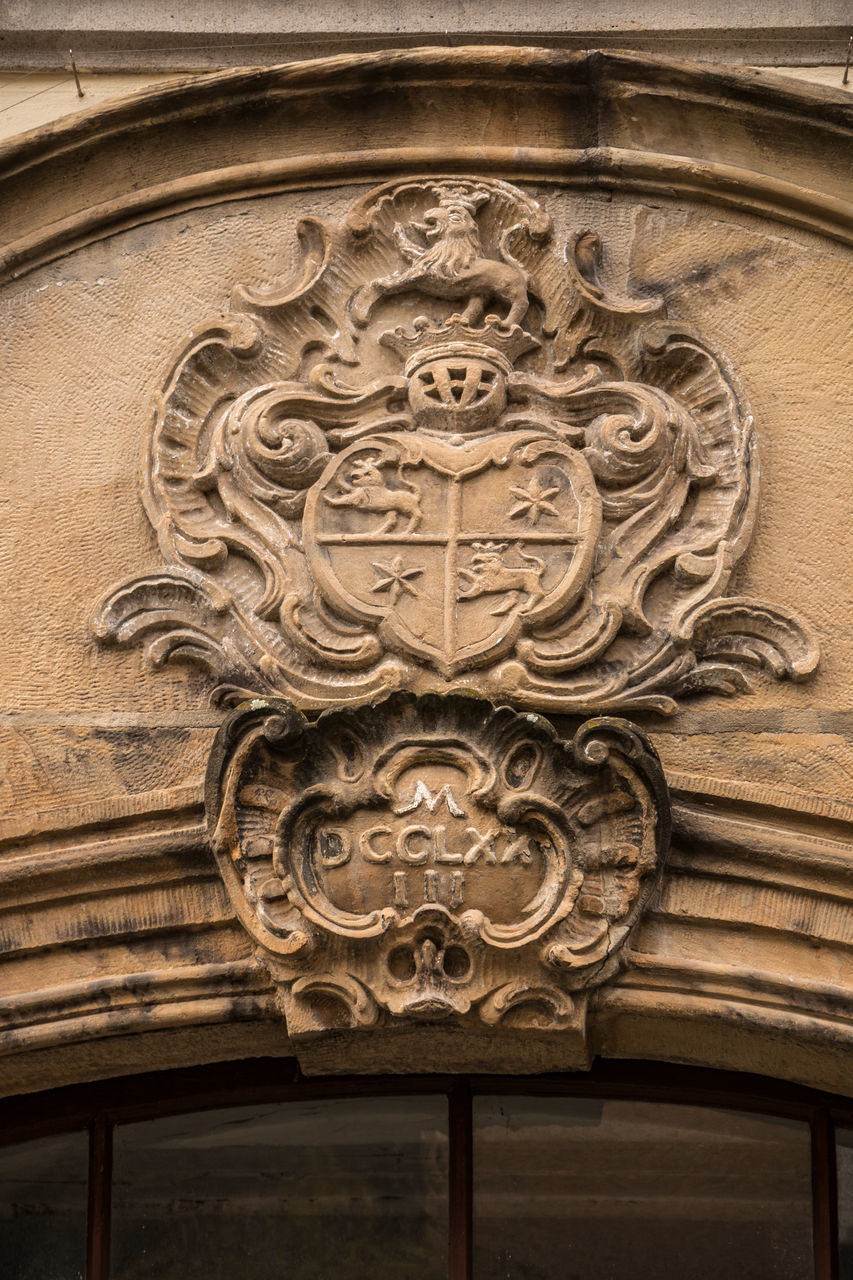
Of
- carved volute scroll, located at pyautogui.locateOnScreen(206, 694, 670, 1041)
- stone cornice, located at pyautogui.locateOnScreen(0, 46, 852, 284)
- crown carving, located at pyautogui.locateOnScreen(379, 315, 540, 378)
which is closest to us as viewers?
carved volute scroll, located at pyautogui.locateOnScreen(206, 694, 670, 1041)

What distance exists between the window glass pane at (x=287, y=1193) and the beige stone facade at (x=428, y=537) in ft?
0.67

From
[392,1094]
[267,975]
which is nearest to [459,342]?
[267,975]

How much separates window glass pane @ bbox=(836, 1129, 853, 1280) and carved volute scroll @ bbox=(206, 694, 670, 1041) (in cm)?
56

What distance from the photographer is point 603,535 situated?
283 centimetres

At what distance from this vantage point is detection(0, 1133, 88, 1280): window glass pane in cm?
275

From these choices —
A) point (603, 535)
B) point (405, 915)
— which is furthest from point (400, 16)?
point (405, 915)

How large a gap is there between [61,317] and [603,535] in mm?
1105

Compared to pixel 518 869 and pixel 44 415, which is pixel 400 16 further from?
pixel 518 869

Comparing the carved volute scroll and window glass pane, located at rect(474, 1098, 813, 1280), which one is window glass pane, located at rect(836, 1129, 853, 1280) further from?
the carved volute scroll

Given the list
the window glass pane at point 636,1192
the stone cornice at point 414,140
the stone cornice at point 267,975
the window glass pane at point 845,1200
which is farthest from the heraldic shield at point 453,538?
the window glass pane at point 845,1200

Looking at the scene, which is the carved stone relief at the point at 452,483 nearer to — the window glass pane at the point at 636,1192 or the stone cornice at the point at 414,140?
the stone cornice at the point at 414,140

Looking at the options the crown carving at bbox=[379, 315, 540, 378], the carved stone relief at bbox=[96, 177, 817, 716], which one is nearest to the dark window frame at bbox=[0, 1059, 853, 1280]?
the carved stone relief at bbox=[96, 177, 817, 716]

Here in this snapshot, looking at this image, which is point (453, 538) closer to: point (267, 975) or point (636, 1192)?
point (267, 975)

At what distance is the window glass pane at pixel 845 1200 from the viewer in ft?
8.78
